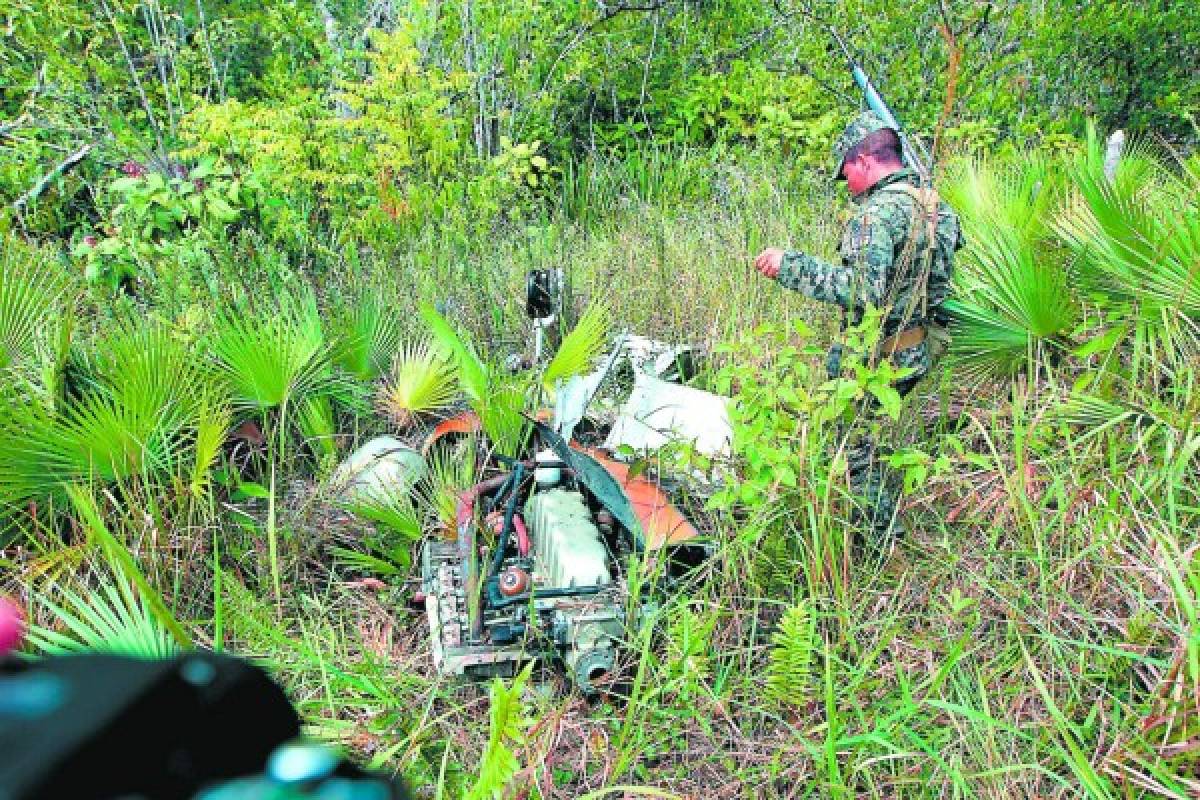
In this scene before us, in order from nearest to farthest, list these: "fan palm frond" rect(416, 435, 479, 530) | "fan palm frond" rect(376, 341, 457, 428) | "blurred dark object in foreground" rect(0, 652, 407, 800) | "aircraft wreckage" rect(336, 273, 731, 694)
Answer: "blurred dark object in foreground" rect(0, 652, 407, 800), "aircraft wreckage" rect(336, 273, 731, 694), "fan palm frond" rect(416, 435, 479, 530), "fan palm frond" rect(376, 341, 457, 428)

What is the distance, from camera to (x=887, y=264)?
12.0ft

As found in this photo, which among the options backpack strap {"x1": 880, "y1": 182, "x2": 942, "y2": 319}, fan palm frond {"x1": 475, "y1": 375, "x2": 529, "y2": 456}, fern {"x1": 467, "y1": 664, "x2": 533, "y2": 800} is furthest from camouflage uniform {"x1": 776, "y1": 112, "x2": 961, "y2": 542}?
fern {"x1": 467, "y1": 664, "x2": 533, "y2": 800}

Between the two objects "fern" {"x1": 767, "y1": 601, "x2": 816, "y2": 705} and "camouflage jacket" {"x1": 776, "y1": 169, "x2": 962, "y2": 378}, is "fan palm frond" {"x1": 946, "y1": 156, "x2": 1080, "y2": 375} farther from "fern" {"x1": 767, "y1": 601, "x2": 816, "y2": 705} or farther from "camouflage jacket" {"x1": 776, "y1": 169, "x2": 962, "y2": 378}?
"fern" {"x1": 767, "y1": 601, "x2": 816, "y2": 705}

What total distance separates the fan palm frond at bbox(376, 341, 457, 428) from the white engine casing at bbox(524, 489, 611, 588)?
1.21 m

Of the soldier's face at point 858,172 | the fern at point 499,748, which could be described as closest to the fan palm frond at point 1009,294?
the soldier's face at point 858,172

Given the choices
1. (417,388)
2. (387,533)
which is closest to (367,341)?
(417,388)

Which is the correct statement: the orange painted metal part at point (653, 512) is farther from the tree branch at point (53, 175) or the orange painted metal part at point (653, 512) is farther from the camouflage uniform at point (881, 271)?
the tree branch at point (53, 175)

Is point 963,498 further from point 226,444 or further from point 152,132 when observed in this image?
point 152,132

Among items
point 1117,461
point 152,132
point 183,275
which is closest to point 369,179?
point 183,275

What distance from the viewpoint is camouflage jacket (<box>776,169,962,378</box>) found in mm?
3643

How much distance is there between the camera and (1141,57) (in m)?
9.00

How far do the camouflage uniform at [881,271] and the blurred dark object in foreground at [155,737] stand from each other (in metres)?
3.10

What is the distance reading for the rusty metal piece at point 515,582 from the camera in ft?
9.77

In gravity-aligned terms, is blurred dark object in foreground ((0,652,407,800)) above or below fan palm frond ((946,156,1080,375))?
above
